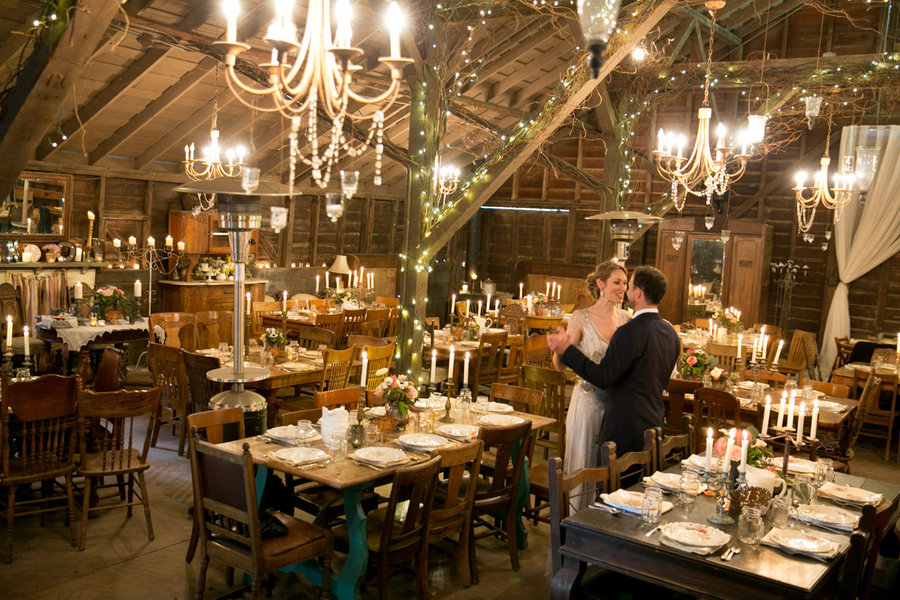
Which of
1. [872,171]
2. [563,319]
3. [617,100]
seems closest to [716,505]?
[563,319]

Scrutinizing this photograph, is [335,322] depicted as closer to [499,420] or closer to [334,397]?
[334,397]

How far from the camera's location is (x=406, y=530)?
4.09 m

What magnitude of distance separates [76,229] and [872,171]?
11862mm

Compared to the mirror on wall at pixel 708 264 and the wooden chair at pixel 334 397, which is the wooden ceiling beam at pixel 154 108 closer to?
the wooden chair at pixel 334 397

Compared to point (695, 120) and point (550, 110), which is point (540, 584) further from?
point (695, 120)

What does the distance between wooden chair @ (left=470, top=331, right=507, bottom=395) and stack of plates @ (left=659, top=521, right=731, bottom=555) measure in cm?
488

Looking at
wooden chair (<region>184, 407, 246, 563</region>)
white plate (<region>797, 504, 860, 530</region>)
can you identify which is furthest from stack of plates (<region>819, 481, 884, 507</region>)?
wooden chair (<region>184, 407, 246, 563</region>)

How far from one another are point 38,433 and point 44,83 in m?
2.42

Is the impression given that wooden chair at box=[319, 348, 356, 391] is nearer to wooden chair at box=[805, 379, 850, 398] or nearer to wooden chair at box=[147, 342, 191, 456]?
wooden chair at box=[147, 342, 191, 456]

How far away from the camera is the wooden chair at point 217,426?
4.50 meters

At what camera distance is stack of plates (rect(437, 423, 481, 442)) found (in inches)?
190

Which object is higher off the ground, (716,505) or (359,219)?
(359,219)

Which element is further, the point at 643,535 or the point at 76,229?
the point at 76,229

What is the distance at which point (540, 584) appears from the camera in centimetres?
474
